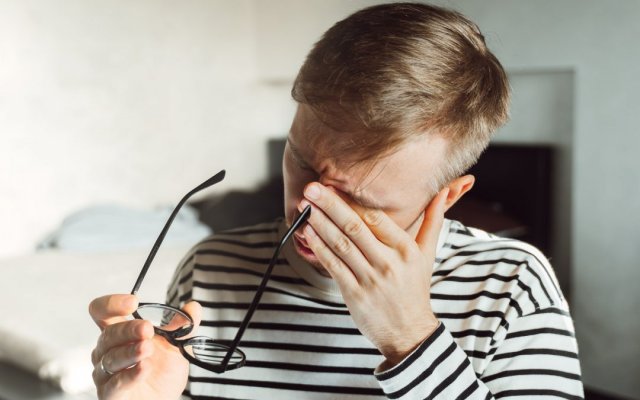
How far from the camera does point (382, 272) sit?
706 millimetres

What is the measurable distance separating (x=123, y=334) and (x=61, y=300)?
137cm

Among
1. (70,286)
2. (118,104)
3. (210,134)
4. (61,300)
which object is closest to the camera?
(61,300)

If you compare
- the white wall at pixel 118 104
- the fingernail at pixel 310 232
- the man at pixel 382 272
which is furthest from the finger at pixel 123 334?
Result: the white wall at pixel 118 104

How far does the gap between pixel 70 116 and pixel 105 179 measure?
0.30 metres

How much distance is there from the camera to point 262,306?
899 mm

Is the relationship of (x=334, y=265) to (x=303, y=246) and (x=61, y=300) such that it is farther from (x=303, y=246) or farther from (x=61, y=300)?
(x=61, y=300)

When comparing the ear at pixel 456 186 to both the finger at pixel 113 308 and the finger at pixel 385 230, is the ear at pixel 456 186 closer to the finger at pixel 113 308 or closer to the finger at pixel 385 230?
the finger at pixel 385 230

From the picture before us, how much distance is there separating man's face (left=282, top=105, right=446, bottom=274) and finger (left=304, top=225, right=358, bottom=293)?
0.07 metres

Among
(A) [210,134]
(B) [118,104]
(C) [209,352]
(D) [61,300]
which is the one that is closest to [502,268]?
(C) [209,352]

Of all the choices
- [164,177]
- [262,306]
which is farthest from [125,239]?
[262,306]

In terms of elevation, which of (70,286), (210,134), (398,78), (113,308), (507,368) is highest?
(398,78)

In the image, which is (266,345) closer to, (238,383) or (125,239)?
(238,383)

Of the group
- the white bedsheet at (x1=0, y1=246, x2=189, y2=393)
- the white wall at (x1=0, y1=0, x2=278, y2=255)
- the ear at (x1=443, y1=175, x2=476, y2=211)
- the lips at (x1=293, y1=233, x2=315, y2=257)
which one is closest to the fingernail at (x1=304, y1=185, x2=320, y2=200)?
the lips at (x1=293, y1=233, x2=315, y2=257)

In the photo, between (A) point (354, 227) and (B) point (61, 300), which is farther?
(B) point (61, 300)
